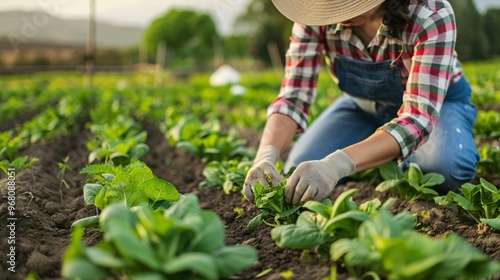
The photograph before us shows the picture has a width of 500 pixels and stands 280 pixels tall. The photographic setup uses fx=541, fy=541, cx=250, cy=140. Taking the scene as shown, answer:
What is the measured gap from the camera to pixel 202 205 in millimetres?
2869

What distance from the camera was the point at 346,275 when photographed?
1654 mm

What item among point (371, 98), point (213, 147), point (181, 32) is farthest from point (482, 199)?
point (181, 32)

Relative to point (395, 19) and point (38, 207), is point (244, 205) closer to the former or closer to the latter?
point (38, 207)

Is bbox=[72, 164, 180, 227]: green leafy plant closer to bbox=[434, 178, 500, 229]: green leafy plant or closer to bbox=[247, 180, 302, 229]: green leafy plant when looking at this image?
bbox=[247, 180, 302, 229]: green leafy plant

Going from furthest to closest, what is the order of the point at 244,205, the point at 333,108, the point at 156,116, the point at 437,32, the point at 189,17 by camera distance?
the point at 189,17
the point at 156,116
the point at 333,108
the point at 244,205
the point at 437,32

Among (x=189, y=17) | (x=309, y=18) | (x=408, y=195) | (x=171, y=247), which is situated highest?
(x=309, y=18)

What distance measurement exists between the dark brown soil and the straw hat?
0.94 metres

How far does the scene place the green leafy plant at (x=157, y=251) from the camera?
1.26 meters

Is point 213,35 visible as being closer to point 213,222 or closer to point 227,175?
point 227,175

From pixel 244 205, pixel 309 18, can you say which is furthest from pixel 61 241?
pixel 309 18

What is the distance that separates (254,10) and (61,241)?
1777 inches

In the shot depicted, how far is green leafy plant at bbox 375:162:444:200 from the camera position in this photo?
265cm

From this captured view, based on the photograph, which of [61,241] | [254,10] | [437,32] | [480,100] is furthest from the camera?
[254,10]

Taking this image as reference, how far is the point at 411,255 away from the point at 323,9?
150 centimetres
